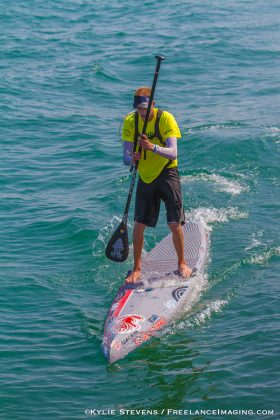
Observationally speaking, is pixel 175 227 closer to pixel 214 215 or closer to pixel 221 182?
pixel 214 215

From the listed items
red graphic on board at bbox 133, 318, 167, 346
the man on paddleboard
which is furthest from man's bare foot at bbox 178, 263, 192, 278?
red graphic on board at bbox 133, 318, 167, 346

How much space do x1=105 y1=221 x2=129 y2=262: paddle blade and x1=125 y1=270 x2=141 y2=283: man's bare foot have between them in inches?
9.3

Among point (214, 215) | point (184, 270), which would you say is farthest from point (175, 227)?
point (214, 215)

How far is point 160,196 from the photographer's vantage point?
10.3 metres

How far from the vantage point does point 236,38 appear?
26984 millimetres

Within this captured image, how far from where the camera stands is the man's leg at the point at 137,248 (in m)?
10.4

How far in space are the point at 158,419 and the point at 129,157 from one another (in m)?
3.41

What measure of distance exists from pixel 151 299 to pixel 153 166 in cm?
171

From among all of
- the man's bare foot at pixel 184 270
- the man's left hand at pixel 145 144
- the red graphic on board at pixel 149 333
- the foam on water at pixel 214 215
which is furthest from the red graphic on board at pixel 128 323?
the foam on water at pixel 214 215

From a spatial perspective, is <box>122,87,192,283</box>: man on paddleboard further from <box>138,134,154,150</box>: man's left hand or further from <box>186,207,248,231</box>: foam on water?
<box>186,207,248,231</box>: foam on water

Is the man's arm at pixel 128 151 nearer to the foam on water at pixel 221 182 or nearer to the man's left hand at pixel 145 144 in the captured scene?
the man's left hand at pixel 145 144

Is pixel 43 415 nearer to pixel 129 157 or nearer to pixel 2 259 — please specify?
pixel 129 157

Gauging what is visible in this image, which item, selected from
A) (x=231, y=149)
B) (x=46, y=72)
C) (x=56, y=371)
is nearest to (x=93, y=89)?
(x=46, y=72)

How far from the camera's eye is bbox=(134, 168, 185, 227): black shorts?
10094 mm
